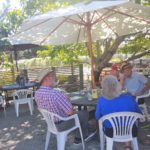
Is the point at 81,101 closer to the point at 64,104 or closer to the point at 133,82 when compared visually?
the point at 64,104

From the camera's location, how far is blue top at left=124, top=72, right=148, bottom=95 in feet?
20.0

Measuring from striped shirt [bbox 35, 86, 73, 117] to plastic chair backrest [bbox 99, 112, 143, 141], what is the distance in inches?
28.7

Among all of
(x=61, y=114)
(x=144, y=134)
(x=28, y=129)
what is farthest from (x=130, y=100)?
(x=28, y=129)

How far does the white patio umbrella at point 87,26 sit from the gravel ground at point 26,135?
1.23m

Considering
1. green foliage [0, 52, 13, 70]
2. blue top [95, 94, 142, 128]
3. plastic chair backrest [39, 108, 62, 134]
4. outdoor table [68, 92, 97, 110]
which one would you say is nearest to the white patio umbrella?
outdoor table [68, 92, 97, 110]

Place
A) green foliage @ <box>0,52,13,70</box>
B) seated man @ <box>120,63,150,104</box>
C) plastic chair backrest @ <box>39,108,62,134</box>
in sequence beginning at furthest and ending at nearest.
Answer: green foliage @ <box>0,52,13,70</box> < seated man @ <box>120,63,150,104</box> < plastic chair backrest @ <box>39,108,62,134</box>

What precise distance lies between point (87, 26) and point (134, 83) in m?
1.49

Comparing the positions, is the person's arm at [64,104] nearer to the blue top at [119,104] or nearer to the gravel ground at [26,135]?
the blue top at [119,104]

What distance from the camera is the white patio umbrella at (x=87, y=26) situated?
230 inches

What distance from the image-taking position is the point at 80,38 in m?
7.57

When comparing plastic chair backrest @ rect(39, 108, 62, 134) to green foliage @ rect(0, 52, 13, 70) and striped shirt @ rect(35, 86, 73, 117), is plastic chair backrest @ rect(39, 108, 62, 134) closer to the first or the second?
striped shirt @ rect(35, 86, 73, 117)

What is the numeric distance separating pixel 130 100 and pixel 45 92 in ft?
4.27

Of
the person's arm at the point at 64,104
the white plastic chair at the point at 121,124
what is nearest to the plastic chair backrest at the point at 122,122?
the white plastic chair at the point at 121,124

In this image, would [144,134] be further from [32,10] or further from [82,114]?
[32,10]
